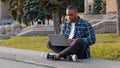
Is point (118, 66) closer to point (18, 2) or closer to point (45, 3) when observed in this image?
point (45, 3)

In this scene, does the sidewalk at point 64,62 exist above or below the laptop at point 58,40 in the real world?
below

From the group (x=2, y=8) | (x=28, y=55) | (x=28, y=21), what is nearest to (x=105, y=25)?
(x=28, y=55)

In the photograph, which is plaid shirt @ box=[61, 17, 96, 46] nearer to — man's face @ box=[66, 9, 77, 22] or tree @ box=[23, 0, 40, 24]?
man's face @ box=[66, 9, 77, 22]

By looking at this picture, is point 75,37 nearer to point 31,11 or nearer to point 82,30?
point 82,30

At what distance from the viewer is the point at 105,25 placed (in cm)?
2684

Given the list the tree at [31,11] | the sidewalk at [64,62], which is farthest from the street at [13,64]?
the tree at [31,11]

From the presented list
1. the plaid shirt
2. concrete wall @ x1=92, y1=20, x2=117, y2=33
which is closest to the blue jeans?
the plaid shirt

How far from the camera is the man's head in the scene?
27.4ft

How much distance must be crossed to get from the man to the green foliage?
33671 millimetres

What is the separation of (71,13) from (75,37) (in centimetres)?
57

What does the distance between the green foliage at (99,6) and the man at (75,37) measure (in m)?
33.7

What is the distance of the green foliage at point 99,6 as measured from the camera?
4244 cm

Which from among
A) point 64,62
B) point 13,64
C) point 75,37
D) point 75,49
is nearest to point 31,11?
point 13,64

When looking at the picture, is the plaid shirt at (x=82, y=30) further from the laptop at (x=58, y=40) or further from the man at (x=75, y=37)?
the laptop at (x=58, y=40)
